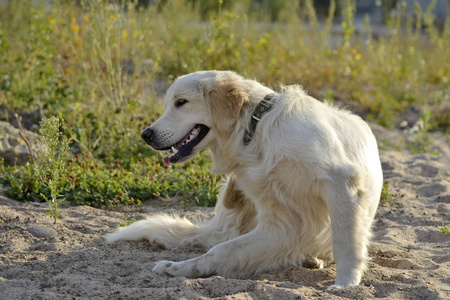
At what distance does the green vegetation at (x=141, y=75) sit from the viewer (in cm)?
551

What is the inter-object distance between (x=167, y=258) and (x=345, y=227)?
53.3 inches

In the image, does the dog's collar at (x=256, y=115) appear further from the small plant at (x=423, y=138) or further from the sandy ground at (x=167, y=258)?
the small plant at (x=423, y=138)

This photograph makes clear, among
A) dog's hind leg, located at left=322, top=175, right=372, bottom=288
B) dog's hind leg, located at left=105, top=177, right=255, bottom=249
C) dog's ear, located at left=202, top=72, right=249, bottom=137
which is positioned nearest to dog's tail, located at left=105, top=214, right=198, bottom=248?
dog's hind leg, located at left=105, top=177, right=255, bottom=249

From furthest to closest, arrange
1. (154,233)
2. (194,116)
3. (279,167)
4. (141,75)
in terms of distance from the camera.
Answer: (141,75)
(154,233)
(194,116)
(279,167)

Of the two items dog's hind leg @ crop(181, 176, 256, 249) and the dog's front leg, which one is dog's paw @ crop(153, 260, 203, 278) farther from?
dog's hind leg @ crop(181, 176, 256, 249)

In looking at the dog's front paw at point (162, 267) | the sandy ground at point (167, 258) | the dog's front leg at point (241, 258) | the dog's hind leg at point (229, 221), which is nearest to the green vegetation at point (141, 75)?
the sandy ground at point (167, 258)

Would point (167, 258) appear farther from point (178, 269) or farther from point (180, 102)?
point (180, 102)

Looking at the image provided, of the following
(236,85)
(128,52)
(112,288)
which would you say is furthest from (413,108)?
(112,288)

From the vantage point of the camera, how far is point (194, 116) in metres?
3.95

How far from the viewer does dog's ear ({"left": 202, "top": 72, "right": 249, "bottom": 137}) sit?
3.80m

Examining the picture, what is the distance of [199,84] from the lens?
13.0ft

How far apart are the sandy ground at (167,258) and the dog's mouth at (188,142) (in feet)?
2.46

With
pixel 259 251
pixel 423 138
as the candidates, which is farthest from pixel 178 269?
pixel 423 138

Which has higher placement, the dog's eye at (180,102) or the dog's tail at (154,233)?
the dog's eye at (180,102)
